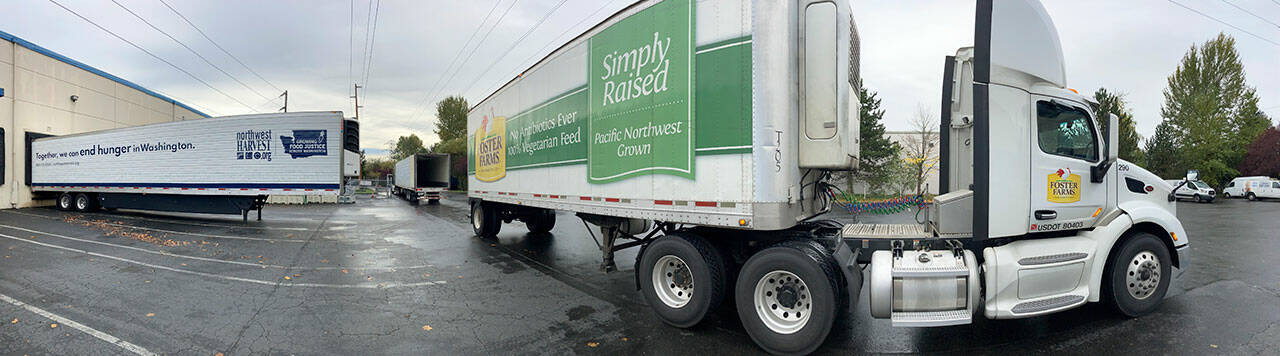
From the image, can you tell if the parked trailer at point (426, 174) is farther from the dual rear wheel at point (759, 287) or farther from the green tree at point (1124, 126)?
the green tree at point (1124, 126)

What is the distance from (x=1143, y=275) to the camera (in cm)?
497

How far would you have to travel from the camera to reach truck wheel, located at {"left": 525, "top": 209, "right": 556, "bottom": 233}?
37.1ft

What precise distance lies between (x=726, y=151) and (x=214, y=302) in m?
6.45

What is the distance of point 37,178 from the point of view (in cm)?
1966

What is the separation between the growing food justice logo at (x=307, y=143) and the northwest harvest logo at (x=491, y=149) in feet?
18.6

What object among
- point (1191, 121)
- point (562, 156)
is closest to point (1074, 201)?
point (562, 156)

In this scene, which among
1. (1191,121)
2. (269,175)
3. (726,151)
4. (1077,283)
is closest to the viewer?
(726,151)

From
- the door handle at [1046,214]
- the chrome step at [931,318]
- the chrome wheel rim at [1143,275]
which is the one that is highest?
the door handle at [1046,214]

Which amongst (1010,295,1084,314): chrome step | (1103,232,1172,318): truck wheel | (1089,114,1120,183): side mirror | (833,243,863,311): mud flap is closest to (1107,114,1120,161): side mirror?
(1089,114,1120,183): side mirror

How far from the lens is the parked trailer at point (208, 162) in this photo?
45.4 ft

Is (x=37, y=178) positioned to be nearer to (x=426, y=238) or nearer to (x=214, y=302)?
(x=426, y=238)

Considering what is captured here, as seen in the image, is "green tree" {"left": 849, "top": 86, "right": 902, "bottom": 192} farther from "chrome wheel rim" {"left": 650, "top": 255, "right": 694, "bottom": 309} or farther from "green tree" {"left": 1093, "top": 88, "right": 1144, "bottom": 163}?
"chrome wheel rim" {"left": 650, "top": 255, "right": 694, "bottom": 309}

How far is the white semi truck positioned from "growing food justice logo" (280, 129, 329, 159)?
12048 millimetres

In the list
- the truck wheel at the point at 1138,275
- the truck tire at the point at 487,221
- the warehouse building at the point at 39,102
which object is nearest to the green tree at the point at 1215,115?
the truck wheel at the point at 1138,275
